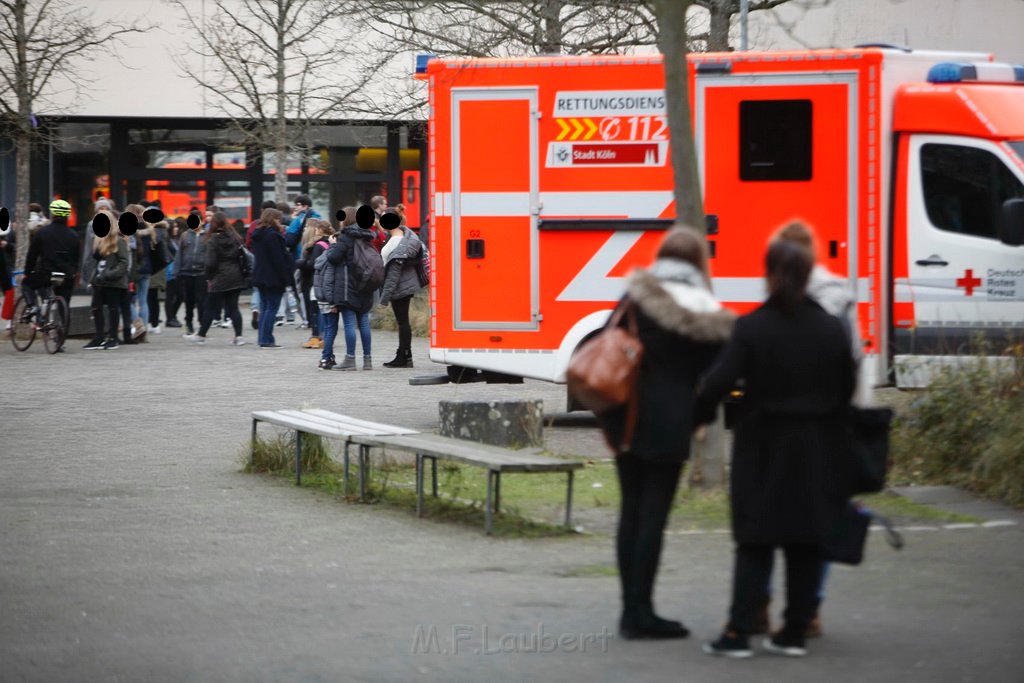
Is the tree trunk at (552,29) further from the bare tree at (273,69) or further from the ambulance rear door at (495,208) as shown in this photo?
the ambulance rear door at (495,208)

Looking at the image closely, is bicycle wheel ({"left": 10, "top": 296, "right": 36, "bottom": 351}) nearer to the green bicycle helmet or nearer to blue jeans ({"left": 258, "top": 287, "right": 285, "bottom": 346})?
the green bicycle helmet

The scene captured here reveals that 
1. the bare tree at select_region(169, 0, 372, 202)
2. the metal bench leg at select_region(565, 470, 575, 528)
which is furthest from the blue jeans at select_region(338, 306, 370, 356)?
the bare tree at select_region(169, 0, 372, 202)

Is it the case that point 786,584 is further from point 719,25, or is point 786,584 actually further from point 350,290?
point 719,25

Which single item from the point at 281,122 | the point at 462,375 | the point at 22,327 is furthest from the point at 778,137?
the point at 281,122

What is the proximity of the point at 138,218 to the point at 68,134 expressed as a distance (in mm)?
13124

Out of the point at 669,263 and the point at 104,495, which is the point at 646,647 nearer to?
the point at 669,263

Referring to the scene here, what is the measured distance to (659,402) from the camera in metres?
5.75

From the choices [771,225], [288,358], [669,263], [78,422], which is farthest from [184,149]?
[669,263]

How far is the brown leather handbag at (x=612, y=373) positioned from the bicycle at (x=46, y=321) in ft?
49.6

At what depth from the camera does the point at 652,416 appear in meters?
5.73

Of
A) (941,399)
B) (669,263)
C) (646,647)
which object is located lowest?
(646,647)

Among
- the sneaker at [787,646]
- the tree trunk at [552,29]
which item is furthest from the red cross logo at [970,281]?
the tree trunk at [552,29]

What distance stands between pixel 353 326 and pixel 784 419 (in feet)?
40.3

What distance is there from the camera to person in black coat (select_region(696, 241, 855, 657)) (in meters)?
5.41
